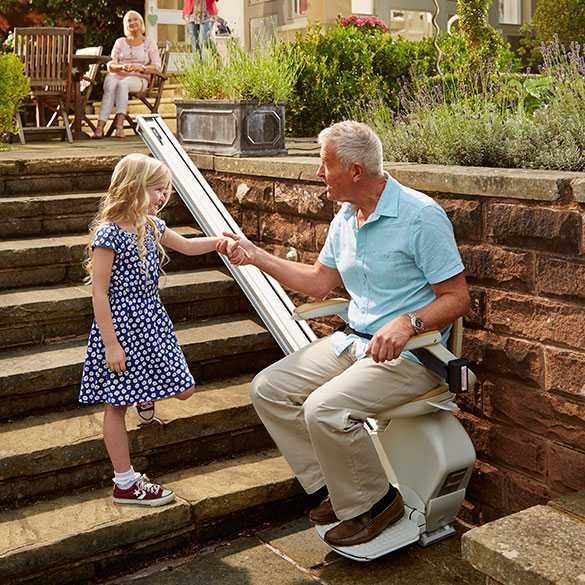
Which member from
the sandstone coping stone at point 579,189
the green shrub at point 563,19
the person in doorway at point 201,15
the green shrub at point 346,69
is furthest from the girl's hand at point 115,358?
the green shrub at point 563,19

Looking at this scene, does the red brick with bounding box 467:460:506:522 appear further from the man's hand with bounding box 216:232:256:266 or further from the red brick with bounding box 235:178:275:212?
the red brick with bounding box 235:178:275:212

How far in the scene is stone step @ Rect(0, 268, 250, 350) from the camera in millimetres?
4316

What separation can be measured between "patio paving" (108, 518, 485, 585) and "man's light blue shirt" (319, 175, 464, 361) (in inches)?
29.5

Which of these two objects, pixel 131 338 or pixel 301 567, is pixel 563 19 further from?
pixel 301 567

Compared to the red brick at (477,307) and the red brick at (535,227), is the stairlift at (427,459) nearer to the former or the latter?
the red brick at (477,307)

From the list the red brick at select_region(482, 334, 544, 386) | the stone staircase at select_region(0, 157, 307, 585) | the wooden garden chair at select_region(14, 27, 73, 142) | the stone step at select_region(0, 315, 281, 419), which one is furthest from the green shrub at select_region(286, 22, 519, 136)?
the red brick at select_region(482, 334, 544, 386)

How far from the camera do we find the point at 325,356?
3.70 m

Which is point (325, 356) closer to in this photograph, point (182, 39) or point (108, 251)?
point (108, 251)

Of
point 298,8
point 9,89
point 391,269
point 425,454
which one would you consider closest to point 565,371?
point 425,454

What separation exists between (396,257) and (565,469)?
956 mm

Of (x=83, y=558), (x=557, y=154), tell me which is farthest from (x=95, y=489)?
(x=557, y=154)

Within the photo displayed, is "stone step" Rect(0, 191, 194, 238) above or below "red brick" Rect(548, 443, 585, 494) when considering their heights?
above

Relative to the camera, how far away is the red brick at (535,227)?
3.24m

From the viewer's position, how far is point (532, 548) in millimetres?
2803
